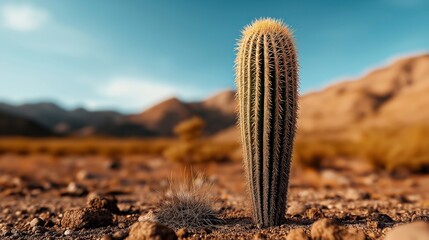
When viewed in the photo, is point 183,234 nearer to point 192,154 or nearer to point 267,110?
point 267,110

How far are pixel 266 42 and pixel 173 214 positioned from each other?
7.95 ft

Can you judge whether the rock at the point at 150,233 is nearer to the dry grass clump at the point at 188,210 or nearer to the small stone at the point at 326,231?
the dry grass clump at the point at 188,210

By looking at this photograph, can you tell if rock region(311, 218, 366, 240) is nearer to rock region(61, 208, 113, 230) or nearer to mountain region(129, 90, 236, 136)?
rock region(61, 208, 113, 230)

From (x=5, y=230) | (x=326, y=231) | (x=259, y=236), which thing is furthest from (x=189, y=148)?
(x=326, y=231)

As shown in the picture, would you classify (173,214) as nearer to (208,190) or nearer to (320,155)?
(208,190)

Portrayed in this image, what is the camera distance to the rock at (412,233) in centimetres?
316

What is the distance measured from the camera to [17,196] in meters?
8.67

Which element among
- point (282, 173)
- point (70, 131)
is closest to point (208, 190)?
point (282, 173)

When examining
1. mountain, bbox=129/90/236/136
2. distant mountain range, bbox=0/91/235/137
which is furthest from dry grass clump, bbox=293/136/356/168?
mountain, bbox=129/90/236/136

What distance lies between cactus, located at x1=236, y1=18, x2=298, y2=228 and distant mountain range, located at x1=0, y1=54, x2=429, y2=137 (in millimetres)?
65151

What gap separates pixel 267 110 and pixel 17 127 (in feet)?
267

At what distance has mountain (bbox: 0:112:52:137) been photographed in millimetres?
74250

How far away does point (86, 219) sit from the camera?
4801 mm

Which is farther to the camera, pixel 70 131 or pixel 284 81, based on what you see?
pixel 70 131
